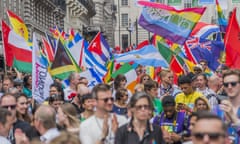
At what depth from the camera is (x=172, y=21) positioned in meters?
14.0

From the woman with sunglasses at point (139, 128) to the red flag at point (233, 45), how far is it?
5.73 m

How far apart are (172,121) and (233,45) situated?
4635 millimetres

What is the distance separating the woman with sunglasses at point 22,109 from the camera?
25.3 feet

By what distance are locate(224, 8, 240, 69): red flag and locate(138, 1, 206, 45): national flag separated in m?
1.65

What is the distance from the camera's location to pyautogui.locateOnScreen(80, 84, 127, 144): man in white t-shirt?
6031 mm

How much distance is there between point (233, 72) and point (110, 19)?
288ft

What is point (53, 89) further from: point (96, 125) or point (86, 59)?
point (86, 59)

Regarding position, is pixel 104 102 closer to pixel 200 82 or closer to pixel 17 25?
pixel 200 82

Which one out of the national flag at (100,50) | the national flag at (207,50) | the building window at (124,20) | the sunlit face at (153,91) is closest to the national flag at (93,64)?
the national flag at (100,50)

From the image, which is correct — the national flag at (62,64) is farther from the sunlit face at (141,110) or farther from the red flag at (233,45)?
the sunlit face at (141,110)

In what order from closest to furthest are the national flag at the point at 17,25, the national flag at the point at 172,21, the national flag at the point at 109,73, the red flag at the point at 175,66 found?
1. the national flag at the point at 172,21
2. the national flag at the point at 109,73
3. the red flag at the point at 175,66
4. the national flag at the point at 17,25

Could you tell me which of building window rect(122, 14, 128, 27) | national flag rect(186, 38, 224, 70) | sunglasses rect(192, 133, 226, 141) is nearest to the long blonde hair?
sunglasses rect(192, 133, 226, 141)

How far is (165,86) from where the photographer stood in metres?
10.8

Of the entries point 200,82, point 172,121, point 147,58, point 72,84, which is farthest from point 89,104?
point 147,58
